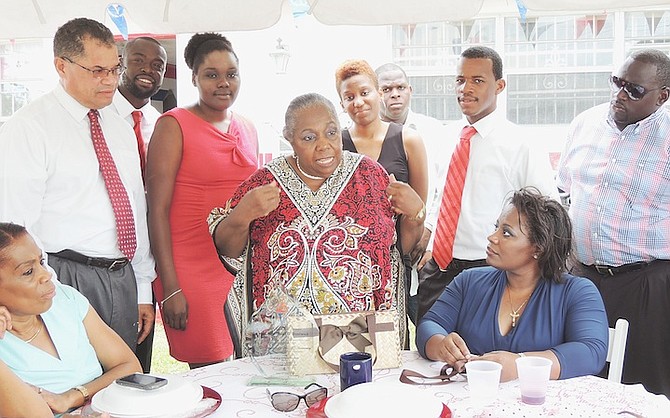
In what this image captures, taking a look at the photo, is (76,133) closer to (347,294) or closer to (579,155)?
(347,294)

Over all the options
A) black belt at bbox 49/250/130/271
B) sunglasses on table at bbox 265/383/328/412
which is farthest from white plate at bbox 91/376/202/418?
black belt at bbox 49/250/130/271

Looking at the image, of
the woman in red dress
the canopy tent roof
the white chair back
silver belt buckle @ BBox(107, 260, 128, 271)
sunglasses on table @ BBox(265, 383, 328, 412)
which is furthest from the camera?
the woman in red dress

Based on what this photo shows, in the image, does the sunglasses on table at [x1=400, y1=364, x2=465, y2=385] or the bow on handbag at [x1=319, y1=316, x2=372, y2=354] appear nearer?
the sunglasses on table at [x1=400, y1=364, x2=465, y2=385]

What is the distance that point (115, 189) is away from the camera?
2.96 metres

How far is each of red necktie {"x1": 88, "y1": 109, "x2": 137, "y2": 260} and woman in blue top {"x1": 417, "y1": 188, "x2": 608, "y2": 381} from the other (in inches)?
50.2

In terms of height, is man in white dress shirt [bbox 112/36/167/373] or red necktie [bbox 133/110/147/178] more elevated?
man in white dress shirt [bbox 112/36/167/373]

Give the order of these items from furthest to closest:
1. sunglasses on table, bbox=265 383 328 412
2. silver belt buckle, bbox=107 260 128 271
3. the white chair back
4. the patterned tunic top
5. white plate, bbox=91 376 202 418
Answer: silver belt buckle, bbox=107 260 128 271 → the patterned tunic top → the white chair back → sunglasses on table, bbox=265 383 328 412 → white plate, bbox=91 376 202 418

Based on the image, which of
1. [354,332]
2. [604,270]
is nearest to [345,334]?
[354,332]

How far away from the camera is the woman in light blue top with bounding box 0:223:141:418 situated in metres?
2.06

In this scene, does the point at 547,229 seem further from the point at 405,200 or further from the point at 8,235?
the point at 8,235

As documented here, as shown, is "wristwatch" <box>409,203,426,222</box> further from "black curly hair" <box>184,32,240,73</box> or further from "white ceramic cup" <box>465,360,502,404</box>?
"black curly hair" <box>184,32,240,73</box>

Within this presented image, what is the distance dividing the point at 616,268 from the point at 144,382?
7.92 ft

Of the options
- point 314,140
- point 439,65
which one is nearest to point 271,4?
point 314,140

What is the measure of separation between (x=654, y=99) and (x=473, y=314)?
1568 mm
